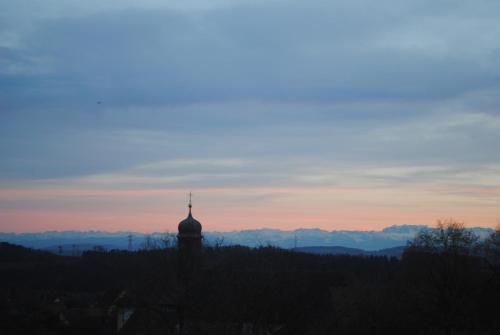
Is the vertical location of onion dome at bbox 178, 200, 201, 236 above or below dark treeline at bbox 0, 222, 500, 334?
above

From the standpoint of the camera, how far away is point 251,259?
38031 millimetres

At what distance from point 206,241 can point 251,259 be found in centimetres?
908

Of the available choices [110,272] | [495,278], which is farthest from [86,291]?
[495,278]

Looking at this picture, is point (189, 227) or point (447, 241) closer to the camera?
point (447, 241)

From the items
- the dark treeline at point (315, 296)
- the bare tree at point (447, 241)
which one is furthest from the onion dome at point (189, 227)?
the bare tree at point (447, 241)

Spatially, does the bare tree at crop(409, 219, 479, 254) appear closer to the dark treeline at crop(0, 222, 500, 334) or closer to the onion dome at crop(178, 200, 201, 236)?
the dark treeline at crop(0, 222, 500, 334)

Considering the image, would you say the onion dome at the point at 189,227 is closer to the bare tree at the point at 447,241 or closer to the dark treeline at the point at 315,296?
the dark treeline at the point at 315,296

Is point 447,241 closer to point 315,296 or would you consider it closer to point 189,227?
point 315,296

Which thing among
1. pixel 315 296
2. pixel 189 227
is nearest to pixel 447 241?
pixel 315 296

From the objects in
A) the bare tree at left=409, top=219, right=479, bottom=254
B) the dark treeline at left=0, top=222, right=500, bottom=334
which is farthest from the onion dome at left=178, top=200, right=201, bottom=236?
the bare tree at left=409, top=219, right=479, bottom=254

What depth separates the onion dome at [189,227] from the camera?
204 ft

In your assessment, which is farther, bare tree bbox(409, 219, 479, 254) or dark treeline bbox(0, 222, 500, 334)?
bare tree bbox(409, 219, 479, 254)

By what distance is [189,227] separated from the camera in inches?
2480

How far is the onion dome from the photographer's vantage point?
62269mm
